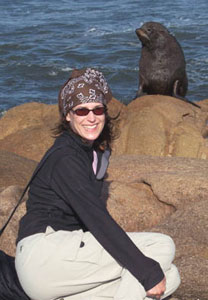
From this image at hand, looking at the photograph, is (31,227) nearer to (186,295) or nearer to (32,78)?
(186,295)

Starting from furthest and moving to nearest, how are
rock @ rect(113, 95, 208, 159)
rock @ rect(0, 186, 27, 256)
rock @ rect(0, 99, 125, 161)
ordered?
rock @ rect(113, 95, 208, 159) → rock @ rect(0, 99, 125, 161) → rock @ rect(0, 186, 27, 256)

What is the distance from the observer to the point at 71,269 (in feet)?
10.0

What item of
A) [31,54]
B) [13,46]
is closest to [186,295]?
[31,54]

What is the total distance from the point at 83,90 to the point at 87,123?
0.18 meters

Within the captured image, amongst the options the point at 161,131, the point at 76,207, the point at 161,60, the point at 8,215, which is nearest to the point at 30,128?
the point at 161,131

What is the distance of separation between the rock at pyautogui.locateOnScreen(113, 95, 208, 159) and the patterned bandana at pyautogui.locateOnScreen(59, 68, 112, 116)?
4.53 metres

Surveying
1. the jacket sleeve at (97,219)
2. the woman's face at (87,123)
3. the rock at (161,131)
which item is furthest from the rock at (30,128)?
the jacket sleeve at (97,219)

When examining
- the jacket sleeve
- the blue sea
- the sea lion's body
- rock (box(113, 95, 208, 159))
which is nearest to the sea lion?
the sea lion's body

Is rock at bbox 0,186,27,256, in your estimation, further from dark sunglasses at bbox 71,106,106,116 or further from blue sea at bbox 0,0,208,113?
blue sea at bbox 0,0,208,113

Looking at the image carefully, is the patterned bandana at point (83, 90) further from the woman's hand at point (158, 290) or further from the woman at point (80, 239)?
the woman's hand at point (158, 290)

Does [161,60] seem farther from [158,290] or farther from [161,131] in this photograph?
[158,290]

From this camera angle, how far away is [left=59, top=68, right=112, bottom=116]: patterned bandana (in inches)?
128

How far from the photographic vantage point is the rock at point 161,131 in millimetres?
7836

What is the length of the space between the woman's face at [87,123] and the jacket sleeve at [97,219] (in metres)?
0.22
